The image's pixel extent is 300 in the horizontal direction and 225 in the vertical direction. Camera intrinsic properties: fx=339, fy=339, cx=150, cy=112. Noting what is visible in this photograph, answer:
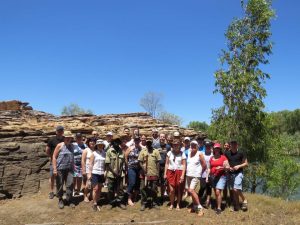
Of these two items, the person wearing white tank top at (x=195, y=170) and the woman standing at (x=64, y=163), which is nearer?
the person wearing white tank top at (x=195, y=170)

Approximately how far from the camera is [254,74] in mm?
19594

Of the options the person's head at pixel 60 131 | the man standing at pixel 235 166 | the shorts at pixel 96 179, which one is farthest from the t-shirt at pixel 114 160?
the man standing at pixel 235 166

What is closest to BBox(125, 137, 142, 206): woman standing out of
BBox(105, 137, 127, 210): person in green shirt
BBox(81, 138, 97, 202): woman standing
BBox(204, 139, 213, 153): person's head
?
BBox(105, 137, 127, 210): person in green shirt

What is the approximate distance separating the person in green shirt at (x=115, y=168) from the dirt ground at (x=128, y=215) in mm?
396

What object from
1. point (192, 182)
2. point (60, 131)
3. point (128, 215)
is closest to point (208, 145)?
point (192, 182)

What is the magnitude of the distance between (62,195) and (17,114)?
340 inches

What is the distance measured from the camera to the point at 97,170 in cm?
951

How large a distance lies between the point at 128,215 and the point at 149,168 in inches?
55.2

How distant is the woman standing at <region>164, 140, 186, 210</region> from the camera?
9.48 m

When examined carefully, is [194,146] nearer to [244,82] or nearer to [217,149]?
[217,149]

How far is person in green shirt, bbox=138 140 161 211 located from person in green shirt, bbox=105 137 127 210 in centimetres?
60

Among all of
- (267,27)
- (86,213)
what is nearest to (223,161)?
(86,213)

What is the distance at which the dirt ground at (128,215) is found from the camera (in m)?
8.98

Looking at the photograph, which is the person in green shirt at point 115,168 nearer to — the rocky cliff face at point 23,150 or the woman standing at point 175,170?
the woman standing at point 175,170
